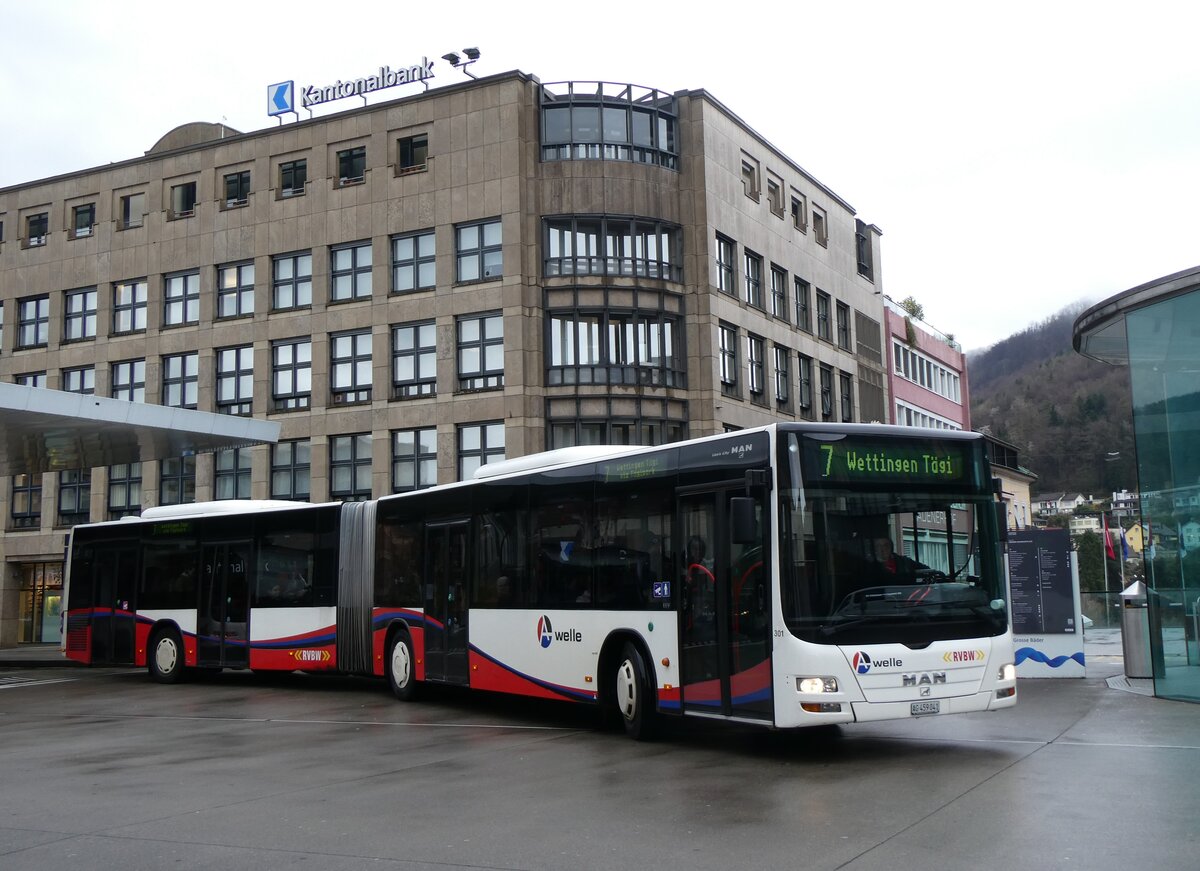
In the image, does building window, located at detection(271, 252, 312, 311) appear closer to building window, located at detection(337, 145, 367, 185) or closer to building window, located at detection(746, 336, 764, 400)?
building window, located at detection(337, 145, 367, 185)

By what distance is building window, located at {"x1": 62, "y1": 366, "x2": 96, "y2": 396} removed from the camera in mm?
45594

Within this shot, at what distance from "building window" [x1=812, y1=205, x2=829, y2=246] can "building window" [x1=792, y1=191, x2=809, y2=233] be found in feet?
2.86

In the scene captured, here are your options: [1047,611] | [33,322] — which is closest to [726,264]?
[1047,611]

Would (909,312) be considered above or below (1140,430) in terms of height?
above

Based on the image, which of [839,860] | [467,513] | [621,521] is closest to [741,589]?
[621,521]

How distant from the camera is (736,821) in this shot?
863 cm

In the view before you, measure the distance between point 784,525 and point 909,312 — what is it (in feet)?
181

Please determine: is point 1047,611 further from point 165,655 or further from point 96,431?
point 96,431

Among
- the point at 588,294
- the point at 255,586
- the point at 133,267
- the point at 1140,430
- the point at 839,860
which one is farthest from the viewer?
the point at 133,267

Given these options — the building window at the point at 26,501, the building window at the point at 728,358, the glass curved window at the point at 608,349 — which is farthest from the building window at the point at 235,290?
the building window at the point at 728,358

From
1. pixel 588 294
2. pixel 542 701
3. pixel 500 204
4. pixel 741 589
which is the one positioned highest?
pixel 500 204

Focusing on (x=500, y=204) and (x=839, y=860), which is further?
(x=500, y=204)

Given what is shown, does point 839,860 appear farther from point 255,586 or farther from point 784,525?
point 255,586

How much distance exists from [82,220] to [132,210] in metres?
2.60
